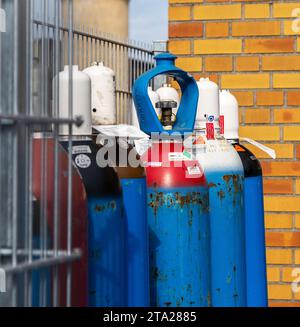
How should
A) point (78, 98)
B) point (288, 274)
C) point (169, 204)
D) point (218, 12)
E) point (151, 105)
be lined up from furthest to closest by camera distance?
point (218, 12)
point (288, 274)
point (151, 105)
point (169, 204)
point (78, 98)

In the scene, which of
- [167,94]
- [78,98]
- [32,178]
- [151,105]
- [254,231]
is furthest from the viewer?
[167,94]

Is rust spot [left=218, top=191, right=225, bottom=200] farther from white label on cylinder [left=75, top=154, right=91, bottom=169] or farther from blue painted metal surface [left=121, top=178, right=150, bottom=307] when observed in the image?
white label on cylinder [left=75, top=154, right=91, bottom=169]

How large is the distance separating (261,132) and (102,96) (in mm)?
1572

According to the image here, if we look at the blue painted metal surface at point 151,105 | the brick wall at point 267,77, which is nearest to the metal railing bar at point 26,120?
the blue painted metal surface at point 151,105

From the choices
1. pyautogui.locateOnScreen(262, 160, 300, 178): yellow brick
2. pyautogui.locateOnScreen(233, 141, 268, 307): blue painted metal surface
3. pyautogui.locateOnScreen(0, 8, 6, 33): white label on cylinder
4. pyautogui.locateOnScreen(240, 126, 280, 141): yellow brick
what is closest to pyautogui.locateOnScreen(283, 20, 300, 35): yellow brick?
pyautogui.locateOnScreen(240, 126, 280, 141): yellow brick

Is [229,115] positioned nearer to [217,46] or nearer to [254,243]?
[254,243]

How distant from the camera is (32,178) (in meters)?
2.18

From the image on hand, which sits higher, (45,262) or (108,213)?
(108,213)

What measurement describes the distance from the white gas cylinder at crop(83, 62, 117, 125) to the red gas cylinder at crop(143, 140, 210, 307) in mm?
275

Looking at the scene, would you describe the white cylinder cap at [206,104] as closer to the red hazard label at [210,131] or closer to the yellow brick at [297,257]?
the red hazard label at [210,131]

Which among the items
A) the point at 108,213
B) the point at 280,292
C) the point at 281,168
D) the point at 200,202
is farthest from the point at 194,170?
the point at 280,292

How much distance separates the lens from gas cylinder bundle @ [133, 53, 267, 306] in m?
3.09
